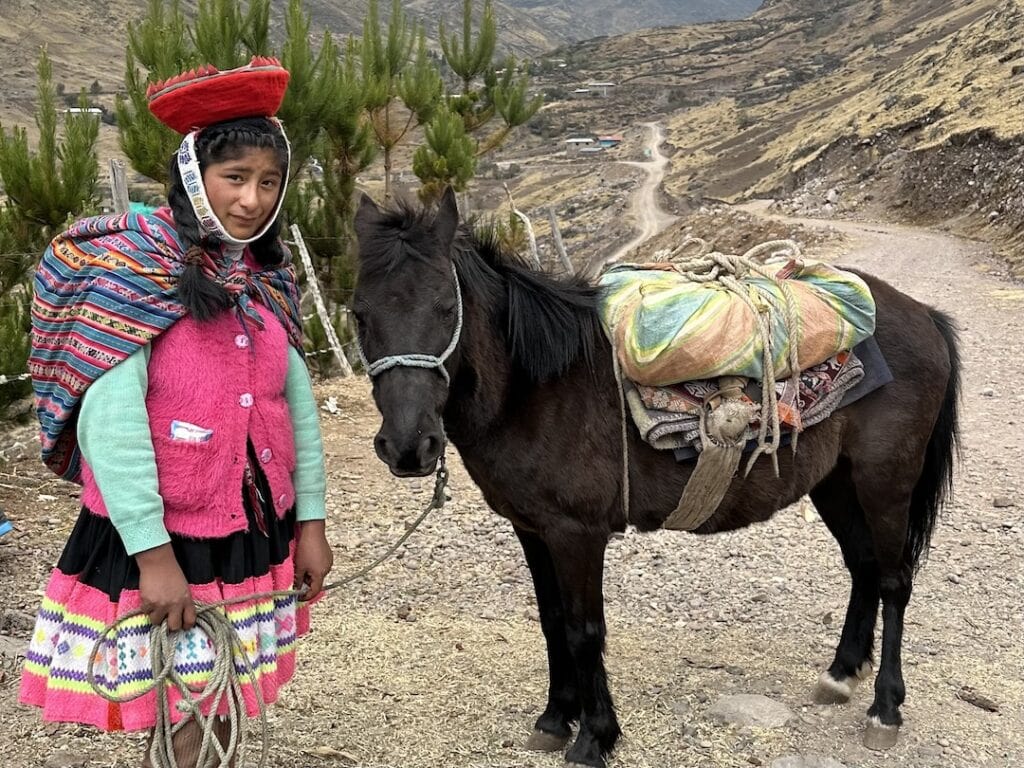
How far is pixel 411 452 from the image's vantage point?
223 cm

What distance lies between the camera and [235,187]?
1.90m

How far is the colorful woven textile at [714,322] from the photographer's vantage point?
2803 mm

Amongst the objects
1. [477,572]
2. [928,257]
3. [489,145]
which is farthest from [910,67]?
[477,572]

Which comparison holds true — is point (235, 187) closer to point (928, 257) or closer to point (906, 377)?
point (906, 377)

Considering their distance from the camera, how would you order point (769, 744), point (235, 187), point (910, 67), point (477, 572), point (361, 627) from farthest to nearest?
point (910, 67) < point (477, 572) < point (361, 627) < point (769, 744) < point (235, 187)

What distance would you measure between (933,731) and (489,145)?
29.5ft

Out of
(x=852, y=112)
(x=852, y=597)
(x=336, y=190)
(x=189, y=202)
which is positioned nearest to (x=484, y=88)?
(x=336, y=190)

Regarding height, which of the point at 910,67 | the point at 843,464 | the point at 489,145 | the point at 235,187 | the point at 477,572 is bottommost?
the point at 477,572

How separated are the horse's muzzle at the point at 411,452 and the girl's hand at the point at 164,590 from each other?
1.89 feet

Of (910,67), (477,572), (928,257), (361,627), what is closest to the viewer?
(361,627)

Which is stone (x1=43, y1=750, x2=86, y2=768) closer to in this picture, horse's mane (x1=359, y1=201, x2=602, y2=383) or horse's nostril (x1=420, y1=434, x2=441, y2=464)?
horse's nostril (x1=420, y1=434, x2=441, y2=464)

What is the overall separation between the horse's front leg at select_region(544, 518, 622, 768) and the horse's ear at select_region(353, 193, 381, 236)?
3.59ft

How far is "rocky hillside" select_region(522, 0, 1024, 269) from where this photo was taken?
63.0 ft

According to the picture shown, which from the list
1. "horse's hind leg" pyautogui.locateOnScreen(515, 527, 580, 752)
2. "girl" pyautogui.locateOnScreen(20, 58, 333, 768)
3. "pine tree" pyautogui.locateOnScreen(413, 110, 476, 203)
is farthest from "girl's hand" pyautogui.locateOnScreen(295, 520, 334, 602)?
"pine tree" pyautogui.locateOnScreen(413, 110, 476, 203)
